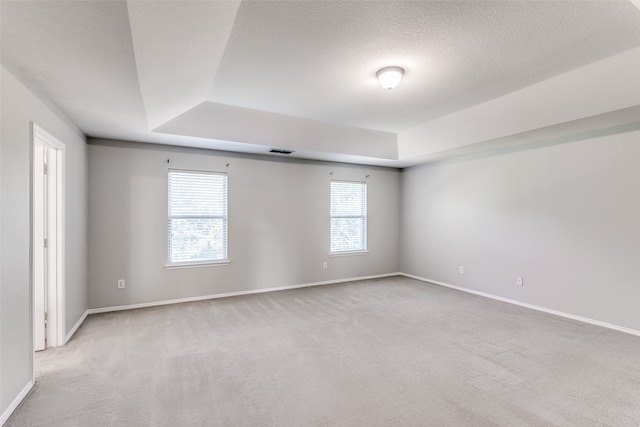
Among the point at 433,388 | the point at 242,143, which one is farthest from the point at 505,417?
the point at 242,143

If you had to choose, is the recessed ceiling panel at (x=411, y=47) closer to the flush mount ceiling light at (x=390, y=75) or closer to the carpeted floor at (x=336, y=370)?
the flush mount ceiling light at (x=390, y=75)

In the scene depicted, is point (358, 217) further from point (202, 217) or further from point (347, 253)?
point (202, 217)

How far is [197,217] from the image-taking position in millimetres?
4789

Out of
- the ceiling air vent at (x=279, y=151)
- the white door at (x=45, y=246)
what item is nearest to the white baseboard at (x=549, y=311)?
the ceiling air vent at (x=279, y=151)

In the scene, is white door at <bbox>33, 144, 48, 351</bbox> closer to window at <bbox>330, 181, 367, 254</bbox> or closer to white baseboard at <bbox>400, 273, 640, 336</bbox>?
window at <bbox>330, 181, 367, 254</bbox>

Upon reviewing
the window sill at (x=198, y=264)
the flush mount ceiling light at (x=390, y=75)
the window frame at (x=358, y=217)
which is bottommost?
the window sill at (x=198, y=264)

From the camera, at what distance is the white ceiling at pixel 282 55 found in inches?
71.4

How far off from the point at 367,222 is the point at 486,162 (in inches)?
95.1

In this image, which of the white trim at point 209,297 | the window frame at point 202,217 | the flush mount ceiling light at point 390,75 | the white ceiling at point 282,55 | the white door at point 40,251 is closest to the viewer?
the white ceiling at point 282,55

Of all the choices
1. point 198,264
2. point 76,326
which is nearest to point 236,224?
point 198,264

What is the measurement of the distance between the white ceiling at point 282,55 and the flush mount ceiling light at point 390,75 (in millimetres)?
70

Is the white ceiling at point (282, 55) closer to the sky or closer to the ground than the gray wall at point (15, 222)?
closer to the sky

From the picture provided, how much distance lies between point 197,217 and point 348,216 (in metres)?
2.83

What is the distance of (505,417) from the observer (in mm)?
2047
